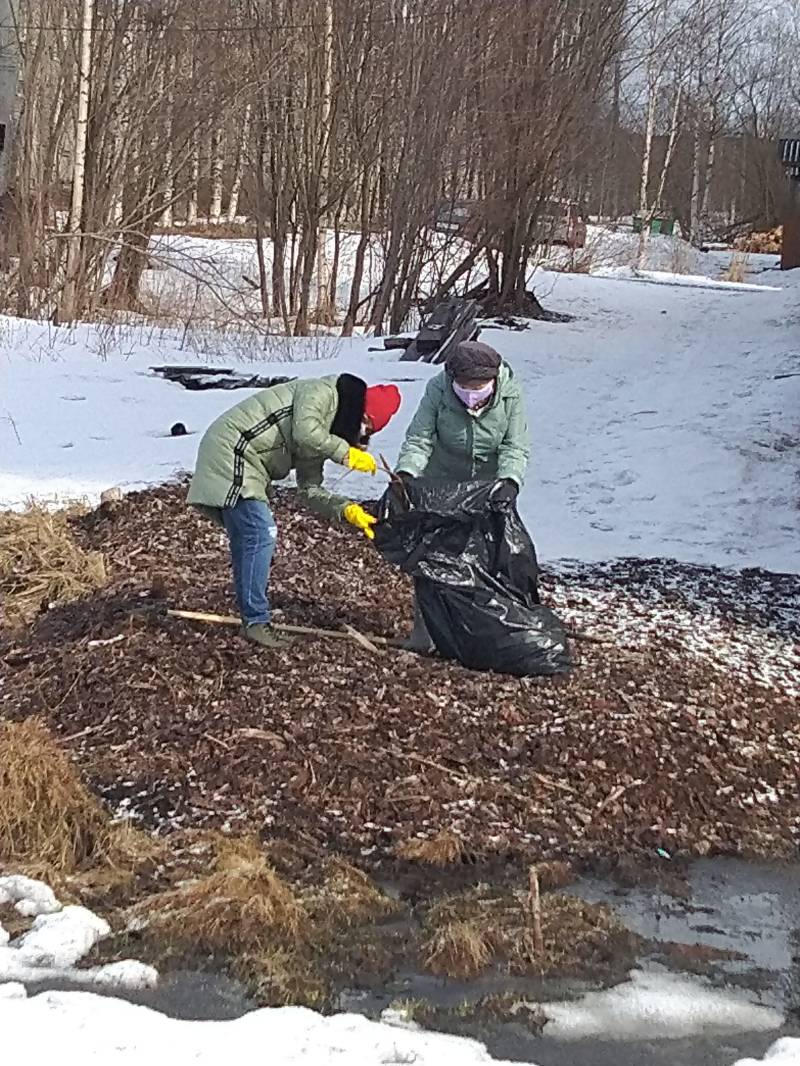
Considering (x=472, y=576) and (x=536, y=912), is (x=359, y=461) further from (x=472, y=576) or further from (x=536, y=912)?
(x=536, y=912)

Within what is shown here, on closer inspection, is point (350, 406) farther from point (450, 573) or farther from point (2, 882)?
point (2, 882)

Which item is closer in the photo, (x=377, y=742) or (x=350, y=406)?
(x=377, y=742)

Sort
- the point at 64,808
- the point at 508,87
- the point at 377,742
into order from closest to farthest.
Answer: the point at 64,808 < the point at 377,742 < the point at 508,87

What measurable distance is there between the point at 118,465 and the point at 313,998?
639 centimetres

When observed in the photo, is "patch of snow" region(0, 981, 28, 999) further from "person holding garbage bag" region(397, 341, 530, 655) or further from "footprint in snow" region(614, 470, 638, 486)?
"footprint in snow" region(614, 470, 638, 486)

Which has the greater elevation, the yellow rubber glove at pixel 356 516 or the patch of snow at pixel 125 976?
the yellow rubber glove at pixel 356 516

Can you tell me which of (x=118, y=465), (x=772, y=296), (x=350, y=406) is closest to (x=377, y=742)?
(x=350, y=406)

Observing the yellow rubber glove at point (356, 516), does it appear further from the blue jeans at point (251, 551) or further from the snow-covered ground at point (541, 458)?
the snow-covered ground at point (541, 458)

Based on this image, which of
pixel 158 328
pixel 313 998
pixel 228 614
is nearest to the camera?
pixel 313 998

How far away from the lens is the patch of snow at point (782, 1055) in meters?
3.09

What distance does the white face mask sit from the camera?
573cm

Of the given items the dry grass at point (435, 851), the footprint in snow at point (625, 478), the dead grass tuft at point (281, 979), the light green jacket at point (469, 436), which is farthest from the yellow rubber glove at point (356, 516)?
the footprint in snow at point (625, 478)

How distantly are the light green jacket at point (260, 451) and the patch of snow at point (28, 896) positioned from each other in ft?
6.36

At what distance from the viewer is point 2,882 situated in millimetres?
3896
